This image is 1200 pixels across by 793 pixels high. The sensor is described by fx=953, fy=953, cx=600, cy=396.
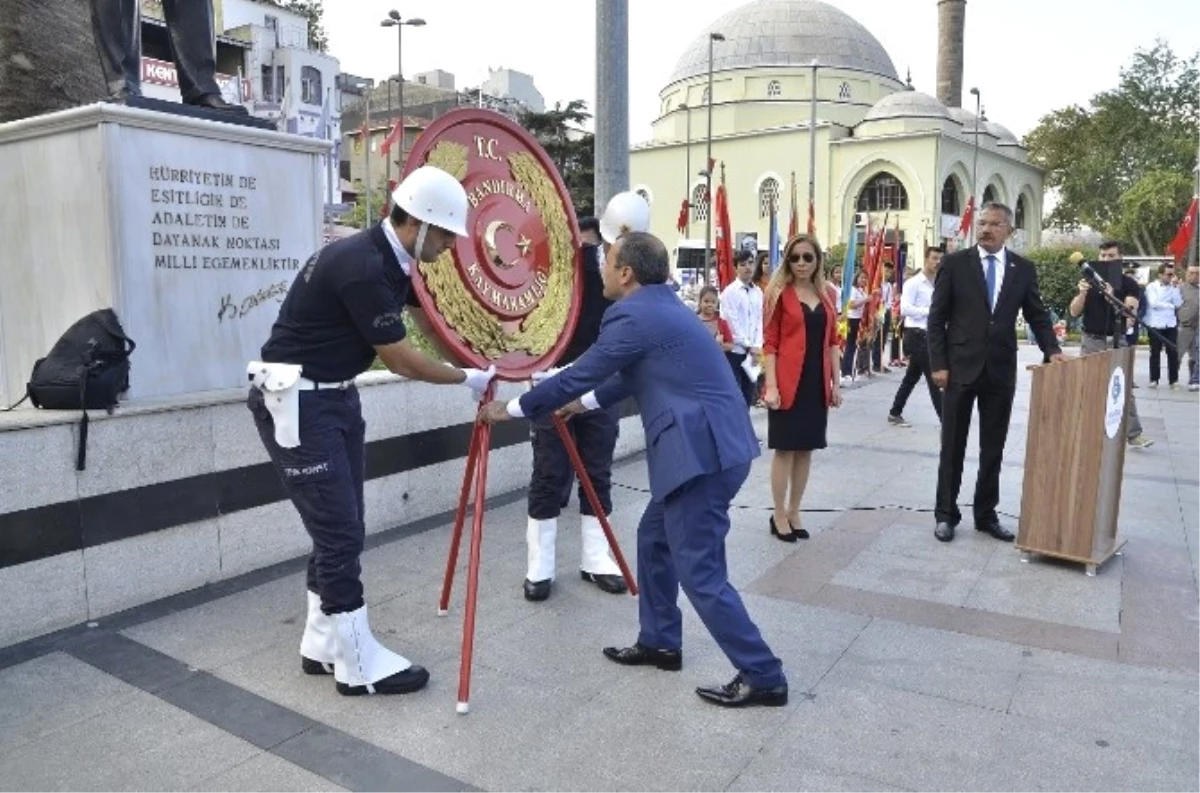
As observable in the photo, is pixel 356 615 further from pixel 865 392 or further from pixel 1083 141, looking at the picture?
pixel 1083 141

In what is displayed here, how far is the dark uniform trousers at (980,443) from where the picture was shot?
5805 mm

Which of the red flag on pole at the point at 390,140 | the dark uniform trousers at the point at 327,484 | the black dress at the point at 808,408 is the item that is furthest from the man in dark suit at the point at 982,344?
the red flag on pole at the point at 390,140

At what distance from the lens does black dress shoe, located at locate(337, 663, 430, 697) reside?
3629mm

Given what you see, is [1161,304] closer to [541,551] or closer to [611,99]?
[611,99]

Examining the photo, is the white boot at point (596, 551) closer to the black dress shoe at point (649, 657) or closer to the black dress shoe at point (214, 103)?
the black dress shoe at point (649, 657)

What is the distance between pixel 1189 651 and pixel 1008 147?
67.1 metres

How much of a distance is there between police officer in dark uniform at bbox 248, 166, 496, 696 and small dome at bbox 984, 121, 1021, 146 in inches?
2680

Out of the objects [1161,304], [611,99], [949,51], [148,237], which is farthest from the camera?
[949,51]

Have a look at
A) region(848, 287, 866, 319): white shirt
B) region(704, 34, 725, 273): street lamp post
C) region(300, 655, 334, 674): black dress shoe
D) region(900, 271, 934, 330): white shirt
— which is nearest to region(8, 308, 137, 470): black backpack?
region(300, 655, 334, 674): black dress shoe

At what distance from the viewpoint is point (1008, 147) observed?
2515 inches

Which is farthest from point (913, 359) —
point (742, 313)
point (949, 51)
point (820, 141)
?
point (949, 51)

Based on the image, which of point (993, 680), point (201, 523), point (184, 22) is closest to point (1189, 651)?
point (993, 680)

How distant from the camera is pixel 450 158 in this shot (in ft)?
12.5

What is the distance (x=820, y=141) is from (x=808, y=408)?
5550 cm
